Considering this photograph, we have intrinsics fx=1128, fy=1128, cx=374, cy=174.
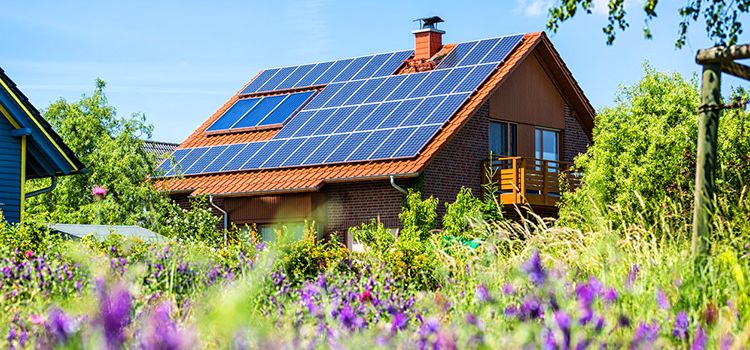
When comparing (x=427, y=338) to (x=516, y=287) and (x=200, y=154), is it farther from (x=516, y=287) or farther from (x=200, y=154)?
(x=200, y=154)

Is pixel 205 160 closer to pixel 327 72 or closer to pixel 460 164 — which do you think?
pixel 327 72

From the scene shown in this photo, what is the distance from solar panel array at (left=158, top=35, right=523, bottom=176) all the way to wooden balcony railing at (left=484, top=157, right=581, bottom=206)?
2.13 m

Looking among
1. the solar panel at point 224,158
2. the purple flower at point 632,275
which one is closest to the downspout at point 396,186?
the solar panel at point 224,158

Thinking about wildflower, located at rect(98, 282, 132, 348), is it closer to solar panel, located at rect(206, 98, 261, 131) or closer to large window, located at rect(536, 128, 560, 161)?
large window, located at rect(536, 128, 560, 161)

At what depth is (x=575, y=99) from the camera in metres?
30.9

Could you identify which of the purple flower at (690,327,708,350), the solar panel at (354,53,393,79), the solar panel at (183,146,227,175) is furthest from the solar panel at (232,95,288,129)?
the purple flower at (690,327,708,350)

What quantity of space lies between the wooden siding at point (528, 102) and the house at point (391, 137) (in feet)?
0.10

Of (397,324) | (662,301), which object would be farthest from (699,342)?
(397,324)

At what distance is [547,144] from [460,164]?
178 inches

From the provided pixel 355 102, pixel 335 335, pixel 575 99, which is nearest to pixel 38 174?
pixel 355 102

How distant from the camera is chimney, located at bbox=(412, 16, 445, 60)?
30281 millimetres

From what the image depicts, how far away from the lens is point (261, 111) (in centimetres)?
3112

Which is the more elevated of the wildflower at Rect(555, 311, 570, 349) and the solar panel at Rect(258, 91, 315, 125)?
the solar panel at Rect(258, 91, 315, 125)

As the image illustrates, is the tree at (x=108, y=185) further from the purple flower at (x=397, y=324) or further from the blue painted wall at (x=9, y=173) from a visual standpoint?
the purple flower at (x=397, y=324)
